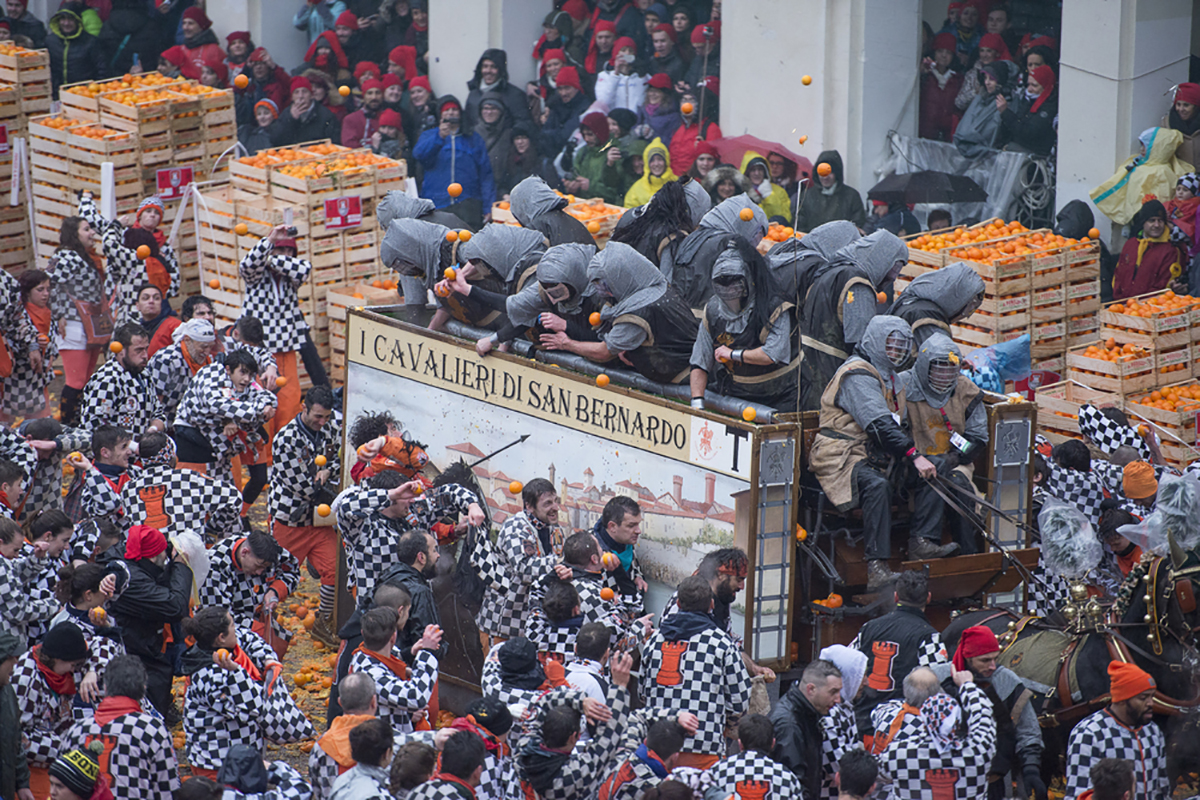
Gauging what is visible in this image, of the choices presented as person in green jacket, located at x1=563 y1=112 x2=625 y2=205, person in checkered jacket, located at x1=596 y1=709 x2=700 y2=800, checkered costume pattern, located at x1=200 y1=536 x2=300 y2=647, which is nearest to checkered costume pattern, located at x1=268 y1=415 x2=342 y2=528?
checkered costume pattern, located at x1=200 y1=536 x2=300 y2=647

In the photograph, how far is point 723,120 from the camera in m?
19.1

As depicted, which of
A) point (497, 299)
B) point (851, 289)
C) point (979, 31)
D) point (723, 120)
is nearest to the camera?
point (851, 289)

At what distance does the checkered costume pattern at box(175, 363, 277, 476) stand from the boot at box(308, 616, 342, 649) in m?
1.29

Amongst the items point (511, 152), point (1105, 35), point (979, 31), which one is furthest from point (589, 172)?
point (1105, 35)

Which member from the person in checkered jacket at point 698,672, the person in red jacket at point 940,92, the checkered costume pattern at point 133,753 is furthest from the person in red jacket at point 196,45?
the checkered costume pattern at point 133,753

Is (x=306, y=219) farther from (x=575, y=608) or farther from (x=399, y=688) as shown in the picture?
(x=399, y=688)

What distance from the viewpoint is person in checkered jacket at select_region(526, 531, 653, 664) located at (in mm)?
8844

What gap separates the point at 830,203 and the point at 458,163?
15.0 feet

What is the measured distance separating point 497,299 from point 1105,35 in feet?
24.0

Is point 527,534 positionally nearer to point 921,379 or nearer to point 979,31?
point 921,379

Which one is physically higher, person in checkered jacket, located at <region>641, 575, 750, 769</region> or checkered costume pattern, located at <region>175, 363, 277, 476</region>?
checkered costume pattern, located at <region>175, 363, 277, 476</region>

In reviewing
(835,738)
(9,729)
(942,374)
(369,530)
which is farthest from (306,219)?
(835,738)

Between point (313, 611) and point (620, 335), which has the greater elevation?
point (620, 335)

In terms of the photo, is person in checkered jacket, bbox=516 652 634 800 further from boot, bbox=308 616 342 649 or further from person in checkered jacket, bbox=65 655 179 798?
boot, bbox=308 616 342 649
